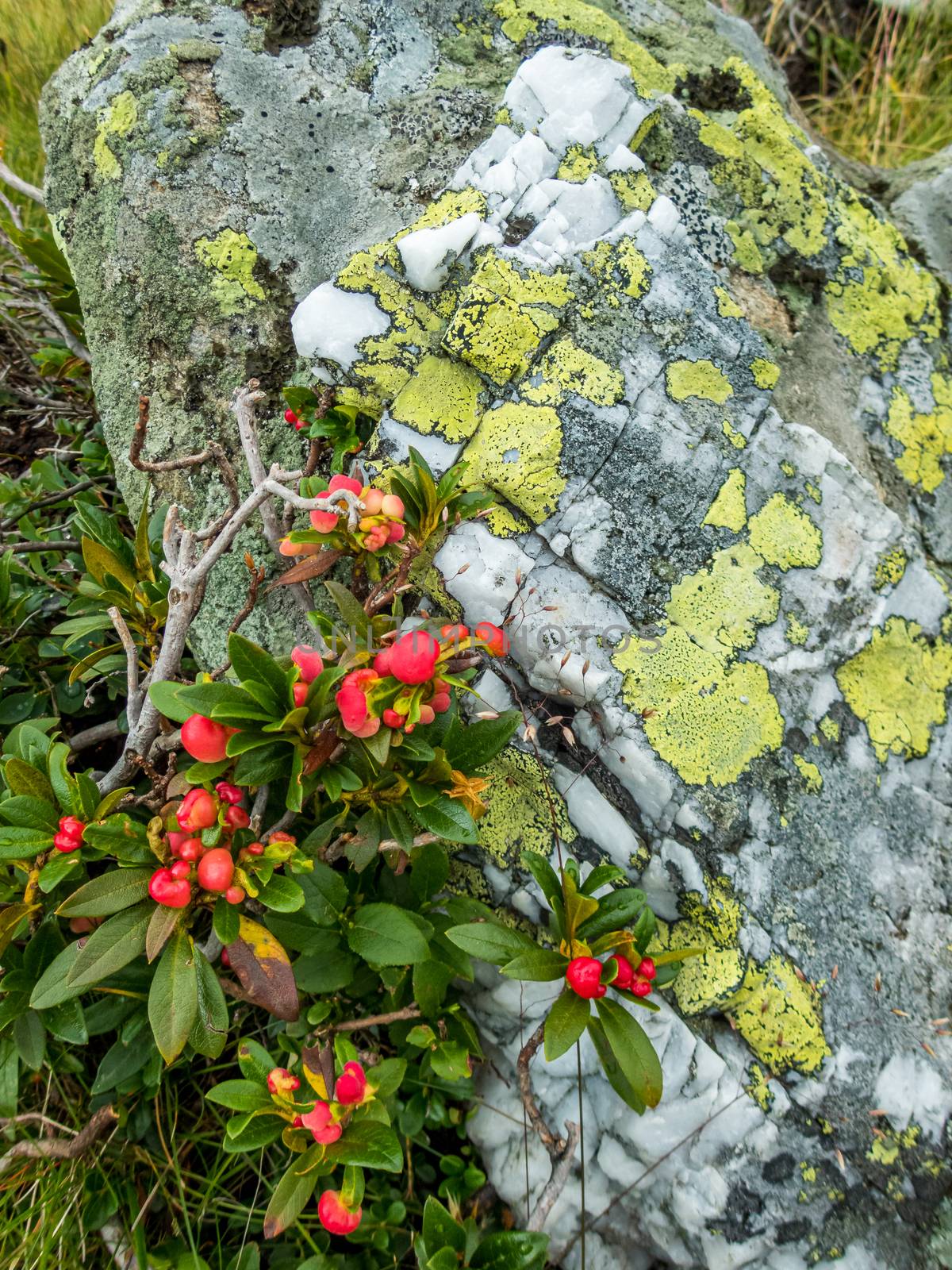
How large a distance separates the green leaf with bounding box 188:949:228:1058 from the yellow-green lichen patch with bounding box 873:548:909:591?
6.54 ft

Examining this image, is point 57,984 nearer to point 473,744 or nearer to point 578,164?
point 473,744

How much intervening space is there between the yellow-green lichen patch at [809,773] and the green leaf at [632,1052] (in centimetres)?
77

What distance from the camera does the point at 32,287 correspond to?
3.27 meters

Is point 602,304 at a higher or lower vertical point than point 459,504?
higher

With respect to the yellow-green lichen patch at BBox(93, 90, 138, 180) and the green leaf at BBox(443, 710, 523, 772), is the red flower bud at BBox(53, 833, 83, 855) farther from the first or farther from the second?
the yellow-green lichen patch at BBox(93, 90, 138, 180)

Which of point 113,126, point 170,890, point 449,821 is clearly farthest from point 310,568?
point 113,126

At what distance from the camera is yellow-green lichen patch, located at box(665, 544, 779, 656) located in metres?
2.25

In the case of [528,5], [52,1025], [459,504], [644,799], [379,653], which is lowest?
[52,1025]

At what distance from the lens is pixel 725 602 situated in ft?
7.48

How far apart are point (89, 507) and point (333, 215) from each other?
3.79 ft

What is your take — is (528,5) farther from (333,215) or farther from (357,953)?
(357,953)

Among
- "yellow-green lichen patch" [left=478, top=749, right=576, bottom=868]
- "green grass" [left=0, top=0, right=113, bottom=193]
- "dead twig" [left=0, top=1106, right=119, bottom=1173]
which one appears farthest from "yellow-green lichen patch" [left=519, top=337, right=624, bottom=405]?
"green grass" [left=0, top=0, right=113, bottom=193]

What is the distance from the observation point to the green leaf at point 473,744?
2.06 metres

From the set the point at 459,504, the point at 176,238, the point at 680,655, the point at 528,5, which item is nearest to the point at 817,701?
the point at 680,655
